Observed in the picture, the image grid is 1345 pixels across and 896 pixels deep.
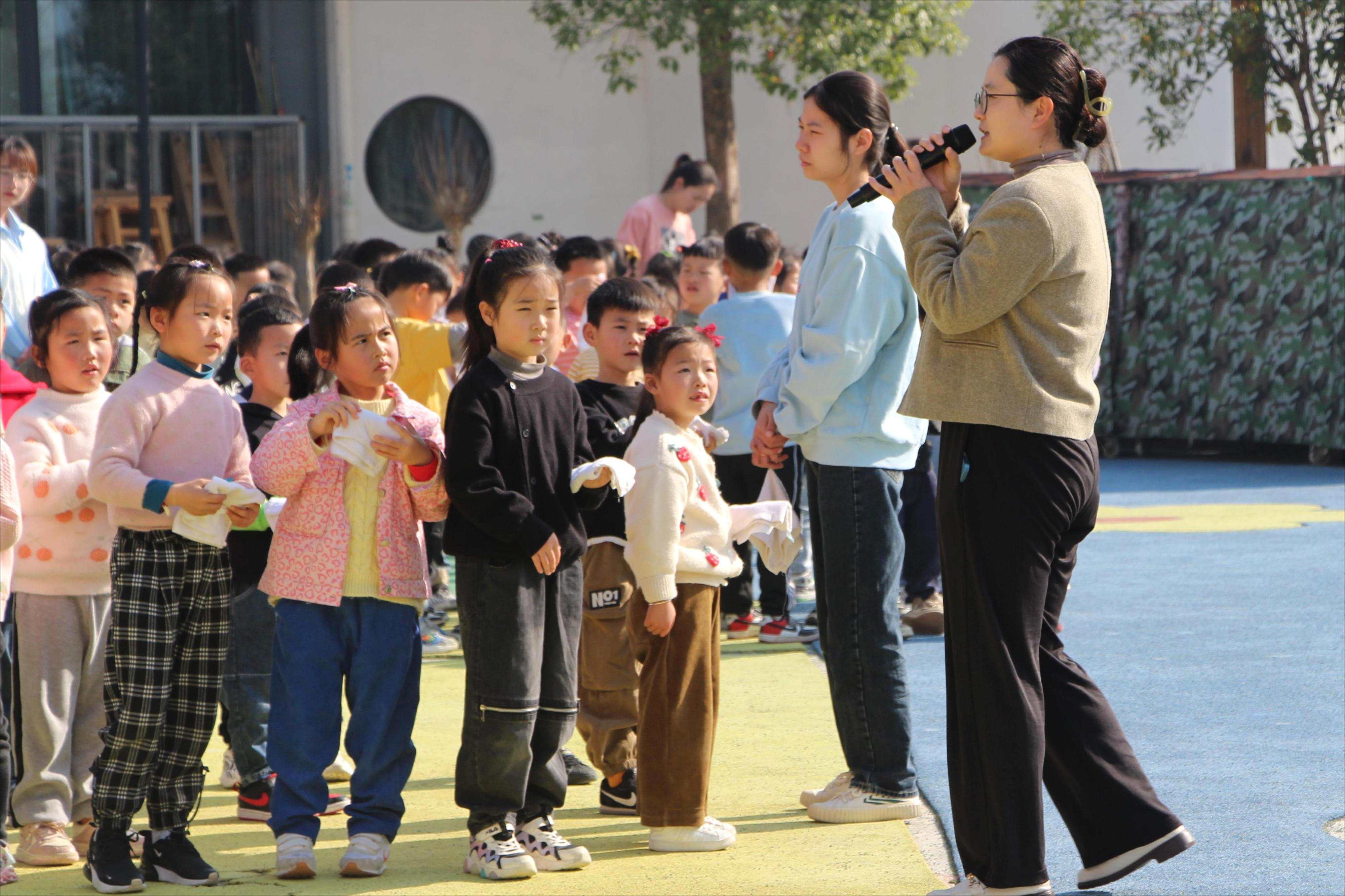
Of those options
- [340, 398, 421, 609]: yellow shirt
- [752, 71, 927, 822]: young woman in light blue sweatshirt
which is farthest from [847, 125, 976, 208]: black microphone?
[340, 398, 421, 609]: yellow shirt

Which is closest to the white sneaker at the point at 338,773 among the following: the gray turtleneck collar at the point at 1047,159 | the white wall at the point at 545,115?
the gray turtleneck collar at the point at 1047,159

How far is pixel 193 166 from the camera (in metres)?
20.4

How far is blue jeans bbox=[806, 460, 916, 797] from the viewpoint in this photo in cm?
439

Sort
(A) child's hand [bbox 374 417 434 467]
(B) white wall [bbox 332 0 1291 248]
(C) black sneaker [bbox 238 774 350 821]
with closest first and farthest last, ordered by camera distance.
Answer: (A) child's hand [bbox 374 417 434 467] → (C) black sneaker [bbox 238 774 350 821] → (B) white wall [bbox 332 0 1291 248]

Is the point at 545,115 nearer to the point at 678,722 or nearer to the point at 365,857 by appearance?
the point at 678,722

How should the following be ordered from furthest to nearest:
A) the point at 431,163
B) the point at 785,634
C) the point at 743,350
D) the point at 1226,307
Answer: the point at 431,163 < the point at 1226,307 < the point at 743,350 < the point at 785,634

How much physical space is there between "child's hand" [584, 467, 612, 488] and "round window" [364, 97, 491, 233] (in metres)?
16.6

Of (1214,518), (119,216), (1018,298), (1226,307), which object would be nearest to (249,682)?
A: (1018,298)

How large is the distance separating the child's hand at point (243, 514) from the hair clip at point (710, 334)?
133 cm

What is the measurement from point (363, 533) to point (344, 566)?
0.10 meters

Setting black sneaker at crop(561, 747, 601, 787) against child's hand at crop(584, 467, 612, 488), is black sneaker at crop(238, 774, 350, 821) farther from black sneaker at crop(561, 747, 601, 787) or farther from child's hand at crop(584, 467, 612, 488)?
child's hand at crop(584, 467, 612, 488)

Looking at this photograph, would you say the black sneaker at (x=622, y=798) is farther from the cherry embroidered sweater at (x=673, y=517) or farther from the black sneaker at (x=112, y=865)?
the black sneaker at (x=112, y=865)

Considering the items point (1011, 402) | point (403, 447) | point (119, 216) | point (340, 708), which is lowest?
point (340, 708)

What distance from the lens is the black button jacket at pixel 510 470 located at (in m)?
3.90
